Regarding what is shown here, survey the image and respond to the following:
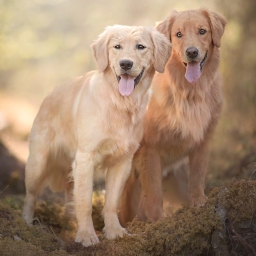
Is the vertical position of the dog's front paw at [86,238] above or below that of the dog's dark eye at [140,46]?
below

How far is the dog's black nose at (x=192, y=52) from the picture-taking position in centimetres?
436

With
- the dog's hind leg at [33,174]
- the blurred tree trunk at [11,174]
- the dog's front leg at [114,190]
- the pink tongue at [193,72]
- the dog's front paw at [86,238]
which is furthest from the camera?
the blurred tree trunk at [11,174]

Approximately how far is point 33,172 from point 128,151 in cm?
112

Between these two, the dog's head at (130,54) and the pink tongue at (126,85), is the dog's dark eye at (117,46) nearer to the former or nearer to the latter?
the dog's head at (130,54)

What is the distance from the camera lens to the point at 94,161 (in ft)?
13.6

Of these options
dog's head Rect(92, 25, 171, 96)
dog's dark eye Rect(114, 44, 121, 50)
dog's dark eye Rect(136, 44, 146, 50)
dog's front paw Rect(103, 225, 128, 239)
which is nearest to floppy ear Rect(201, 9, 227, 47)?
dog's head Rect(92, 25, 171, 96)

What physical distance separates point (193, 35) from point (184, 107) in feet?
2.35

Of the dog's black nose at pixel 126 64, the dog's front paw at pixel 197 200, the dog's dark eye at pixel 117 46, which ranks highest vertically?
the dog's dark eye at pixel 117 46

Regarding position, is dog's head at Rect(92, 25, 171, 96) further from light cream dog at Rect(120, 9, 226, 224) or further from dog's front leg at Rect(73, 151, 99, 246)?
dog's front leg at Rect(73, 151, 99, 246)

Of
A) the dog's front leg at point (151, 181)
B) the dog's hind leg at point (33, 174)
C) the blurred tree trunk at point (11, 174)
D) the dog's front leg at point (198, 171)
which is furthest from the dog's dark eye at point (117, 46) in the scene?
the blurred tree trunk at point (11, 174)

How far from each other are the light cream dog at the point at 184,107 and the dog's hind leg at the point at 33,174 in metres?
0.96

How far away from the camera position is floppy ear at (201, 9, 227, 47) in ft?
15.0

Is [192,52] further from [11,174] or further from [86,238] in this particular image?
[11,174]

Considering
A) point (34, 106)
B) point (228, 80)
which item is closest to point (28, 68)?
point (34, 106)
